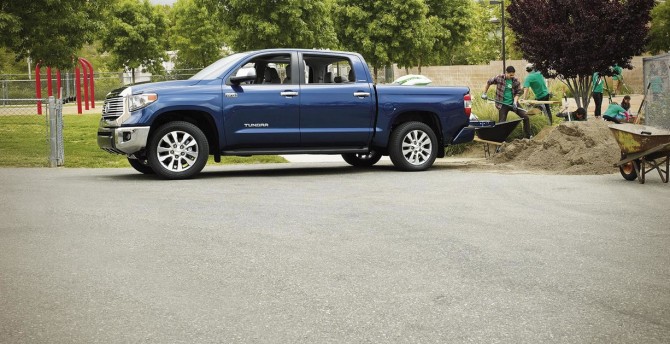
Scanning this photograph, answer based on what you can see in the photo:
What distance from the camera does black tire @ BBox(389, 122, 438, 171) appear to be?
15844mm

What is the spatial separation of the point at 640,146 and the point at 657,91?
262 inches

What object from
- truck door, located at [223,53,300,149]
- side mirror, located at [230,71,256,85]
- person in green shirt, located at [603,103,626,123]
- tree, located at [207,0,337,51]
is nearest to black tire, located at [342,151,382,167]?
truck door, located at [223,53,300,149]

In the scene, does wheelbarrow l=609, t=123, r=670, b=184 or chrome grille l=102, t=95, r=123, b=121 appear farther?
chrome grille l=102, t=95, r=123, b=121

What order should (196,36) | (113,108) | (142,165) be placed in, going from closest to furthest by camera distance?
1. (113,108)
2. (142,165)
3. (196,36)

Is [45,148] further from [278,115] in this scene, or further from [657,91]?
[657,91]

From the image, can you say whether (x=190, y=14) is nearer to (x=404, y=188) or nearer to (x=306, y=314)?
(x=404, y=188)

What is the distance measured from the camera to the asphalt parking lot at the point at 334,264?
226 inches

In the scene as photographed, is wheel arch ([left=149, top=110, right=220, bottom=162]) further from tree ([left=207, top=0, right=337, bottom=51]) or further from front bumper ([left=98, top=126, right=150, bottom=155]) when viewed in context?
tree ([left=207, top=0, right=337, bottom=51])

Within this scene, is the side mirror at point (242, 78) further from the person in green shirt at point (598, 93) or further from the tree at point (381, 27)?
the tree at point (381, 27)

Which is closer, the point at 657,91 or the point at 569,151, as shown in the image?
the point at 569,151

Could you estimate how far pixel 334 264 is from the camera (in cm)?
768

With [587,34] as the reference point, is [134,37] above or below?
above

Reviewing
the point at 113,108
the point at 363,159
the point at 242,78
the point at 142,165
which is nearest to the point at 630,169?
the point at 363,159

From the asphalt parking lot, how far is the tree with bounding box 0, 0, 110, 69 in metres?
12.0
